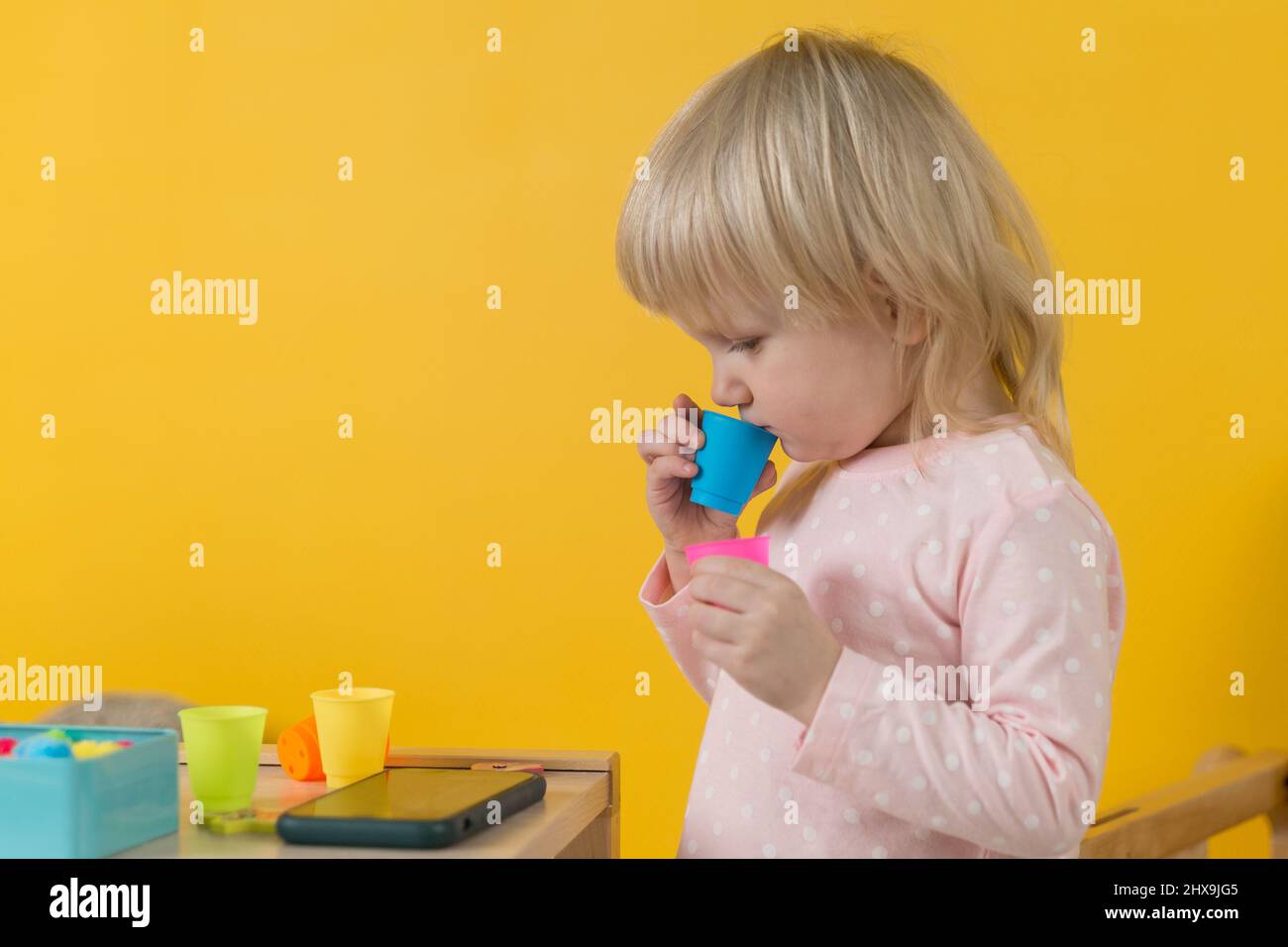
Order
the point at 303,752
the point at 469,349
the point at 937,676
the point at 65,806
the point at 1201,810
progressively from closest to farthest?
the point at 65,806 → the point at 937,676 → the point at 303,752 → the point at 1201,810 → the point at 469,349

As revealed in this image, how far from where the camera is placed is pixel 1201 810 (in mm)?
1203

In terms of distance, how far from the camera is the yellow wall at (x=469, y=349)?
4.80 ft

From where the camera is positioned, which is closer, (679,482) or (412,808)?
(412,808)

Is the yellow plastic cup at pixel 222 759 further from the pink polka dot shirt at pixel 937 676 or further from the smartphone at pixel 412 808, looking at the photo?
the pink polka dot shirt at pixel 937 676

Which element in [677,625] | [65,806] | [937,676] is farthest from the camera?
[677,625]

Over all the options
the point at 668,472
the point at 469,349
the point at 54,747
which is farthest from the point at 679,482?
the point at 469,349

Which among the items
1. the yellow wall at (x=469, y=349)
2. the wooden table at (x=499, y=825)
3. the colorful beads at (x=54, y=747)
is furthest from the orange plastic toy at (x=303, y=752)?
the yellow wall at (x=469, y=349)

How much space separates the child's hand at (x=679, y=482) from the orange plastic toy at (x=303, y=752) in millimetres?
263

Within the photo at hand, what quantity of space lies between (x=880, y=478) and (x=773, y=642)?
18 cm

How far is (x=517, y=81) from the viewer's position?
1.62 metres

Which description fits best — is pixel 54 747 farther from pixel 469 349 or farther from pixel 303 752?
pixel 469 349
